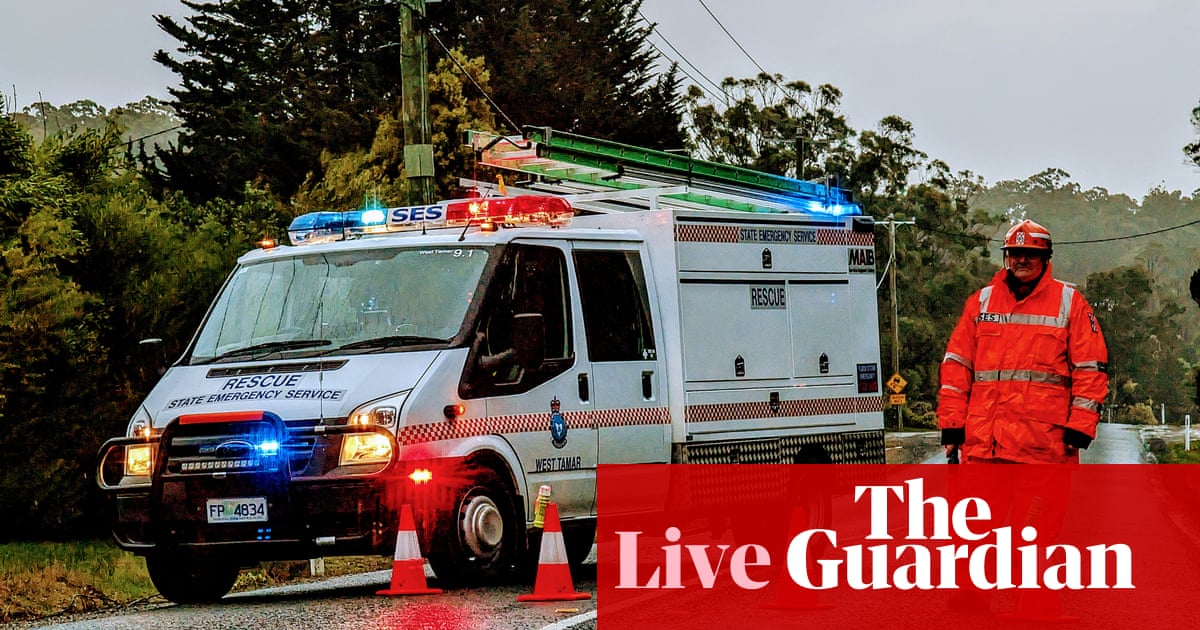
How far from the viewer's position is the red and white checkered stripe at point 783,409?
482 inches

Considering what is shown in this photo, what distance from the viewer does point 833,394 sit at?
44.7ft

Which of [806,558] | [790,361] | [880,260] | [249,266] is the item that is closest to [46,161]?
[249,266]

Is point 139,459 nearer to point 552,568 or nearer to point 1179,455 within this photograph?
point 552,568

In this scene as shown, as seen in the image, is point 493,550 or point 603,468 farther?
point 603,468

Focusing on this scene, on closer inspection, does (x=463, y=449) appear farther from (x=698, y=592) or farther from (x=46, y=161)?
(x=46, y=161)

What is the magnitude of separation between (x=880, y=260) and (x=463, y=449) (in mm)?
65595

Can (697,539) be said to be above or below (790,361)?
below

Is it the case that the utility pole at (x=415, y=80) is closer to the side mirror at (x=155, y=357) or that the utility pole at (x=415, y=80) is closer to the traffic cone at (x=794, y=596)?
the side mirror at (x=155, y=357)

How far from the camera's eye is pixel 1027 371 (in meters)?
9.21

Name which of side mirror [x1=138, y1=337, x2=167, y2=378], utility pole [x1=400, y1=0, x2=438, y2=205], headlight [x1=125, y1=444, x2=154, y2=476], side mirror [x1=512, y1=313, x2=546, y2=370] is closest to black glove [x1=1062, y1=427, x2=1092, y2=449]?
side mirror [x1=512, y1=313, x2=546, y2=370]

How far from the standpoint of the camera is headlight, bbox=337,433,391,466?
32.3ft

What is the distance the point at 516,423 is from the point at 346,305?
1270 millimetres

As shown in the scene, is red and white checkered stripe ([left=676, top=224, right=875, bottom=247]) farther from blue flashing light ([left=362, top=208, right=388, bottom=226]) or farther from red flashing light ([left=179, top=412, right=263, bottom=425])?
red flashing light ([left=179, top=412, right=263, bottom=425])

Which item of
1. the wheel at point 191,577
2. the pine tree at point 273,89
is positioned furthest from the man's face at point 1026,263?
the pine tree at point 273,89
